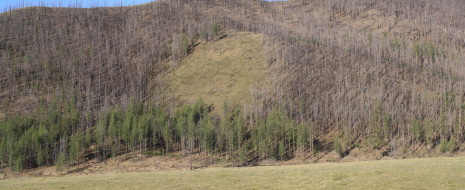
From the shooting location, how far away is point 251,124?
101125mm

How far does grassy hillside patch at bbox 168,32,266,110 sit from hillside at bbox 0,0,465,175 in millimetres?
442

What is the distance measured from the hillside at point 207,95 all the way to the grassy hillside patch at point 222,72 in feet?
1.45

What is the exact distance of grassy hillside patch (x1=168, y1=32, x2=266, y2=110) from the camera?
114m

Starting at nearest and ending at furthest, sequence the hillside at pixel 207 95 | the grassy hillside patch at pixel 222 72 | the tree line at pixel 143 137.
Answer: the tree line at pixel 143 137 < the hillside at pixel 207 95 < the grassy hillside patch at pixel 222 72

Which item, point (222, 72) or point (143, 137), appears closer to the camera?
point (143, 137)

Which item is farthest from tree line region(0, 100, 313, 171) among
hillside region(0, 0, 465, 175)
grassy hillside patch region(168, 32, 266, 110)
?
grassy hillside patch region(168, 32, 266, 110)

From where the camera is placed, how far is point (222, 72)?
123 meters

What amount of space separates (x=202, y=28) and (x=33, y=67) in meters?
60.4

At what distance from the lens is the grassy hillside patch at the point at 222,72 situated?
4481 inches

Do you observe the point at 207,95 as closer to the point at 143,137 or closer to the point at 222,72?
the point at 222,72

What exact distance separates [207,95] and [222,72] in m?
11.8

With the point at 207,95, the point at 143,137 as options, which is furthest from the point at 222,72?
the point at 143,137

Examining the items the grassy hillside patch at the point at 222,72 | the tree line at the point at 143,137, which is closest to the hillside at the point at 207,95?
the tree line at the point at 143,137

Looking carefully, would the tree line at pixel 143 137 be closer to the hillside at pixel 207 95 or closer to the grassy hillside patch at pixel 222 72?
the hillside at pixel 207 95
